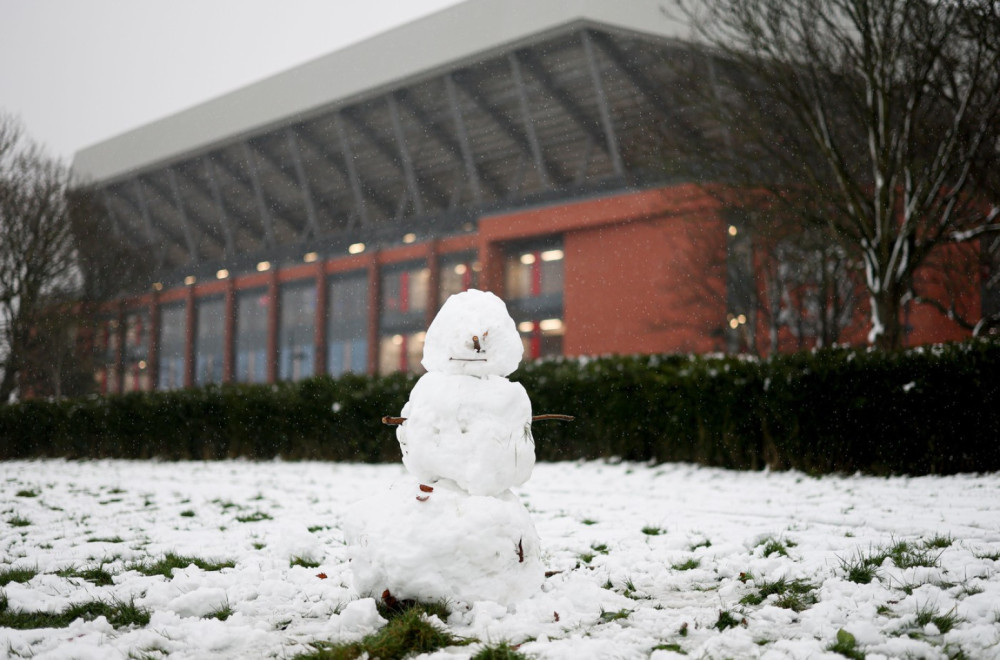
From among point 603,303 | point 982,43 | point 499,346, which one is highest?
point 982,43

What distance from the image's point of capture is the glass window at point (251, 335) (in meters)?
36.3

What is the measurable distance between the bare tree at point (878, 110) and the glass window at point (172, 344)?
3606cm

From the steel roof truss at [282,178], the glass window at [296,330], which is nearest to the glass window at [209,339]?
the glass window at [296,330]

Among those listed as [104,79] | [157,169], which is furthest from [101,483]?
[104,79]

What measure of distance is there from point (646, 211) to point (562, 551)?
60.8ft

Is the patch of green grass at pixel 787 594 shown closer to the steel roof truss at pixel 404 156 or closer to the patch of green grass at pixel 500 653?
the patch of green grass at pixel 500 653

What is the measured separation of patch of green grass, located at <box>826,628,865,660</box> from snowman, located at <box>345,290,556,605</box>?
1.32 metres

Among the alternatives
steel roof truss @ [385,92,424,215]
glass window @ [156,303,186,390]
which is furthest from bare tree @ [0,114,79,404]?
glass window @ [156,303,186,390]

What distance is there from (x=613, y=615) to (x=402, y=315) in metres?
27.7

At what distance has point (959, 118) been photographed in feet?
29.9

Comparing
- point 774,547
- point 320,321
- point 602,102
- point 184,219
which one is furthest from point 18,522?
point 184,219

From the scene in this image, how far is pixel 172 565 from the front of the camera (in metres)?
4.24

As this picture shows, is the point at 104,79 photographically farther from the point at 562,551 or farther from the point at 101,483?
the point at 562,551

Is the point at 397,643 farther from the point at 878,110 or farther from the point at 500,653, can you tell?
the point at 878,110
